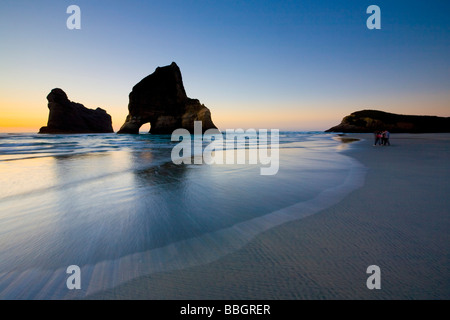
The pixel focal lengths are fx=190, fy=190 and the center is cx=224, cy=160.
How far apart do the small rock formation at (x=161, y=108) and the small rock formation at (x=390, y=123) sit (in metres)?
59.2

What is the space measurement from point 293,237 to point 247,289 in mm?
1031

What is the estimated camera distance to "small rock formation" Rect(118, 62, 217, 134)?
67125mm

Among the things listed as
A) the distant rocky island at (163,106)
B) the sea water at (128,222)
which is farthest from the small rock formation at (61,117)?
the sea water at (128,222)

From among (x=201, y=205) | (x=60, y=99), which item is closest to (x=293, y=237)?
(x=201, y=205)

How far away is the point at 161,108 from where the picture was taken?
69312mm

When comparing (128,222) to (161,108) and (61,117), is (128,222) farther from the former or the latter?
(61,117)

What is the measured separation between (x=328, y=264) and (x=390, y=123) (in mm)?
96343

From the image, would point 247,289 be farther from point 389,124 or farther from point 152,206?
point 389,124

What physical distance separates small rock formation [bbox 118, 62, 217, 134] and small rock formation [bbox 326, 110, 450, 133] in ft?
194

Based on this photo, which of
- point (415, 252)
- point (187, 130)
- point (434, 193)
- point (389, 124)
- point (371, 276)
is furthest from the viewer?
point (389, 124)

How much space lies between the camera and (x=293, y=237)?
2.36 m

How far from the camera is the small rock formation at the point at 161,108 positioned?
220ft

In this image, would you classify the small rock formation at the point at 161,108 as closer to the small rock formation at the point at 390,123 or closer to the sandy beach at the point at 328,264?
the small rock formation at the point at 390,123
